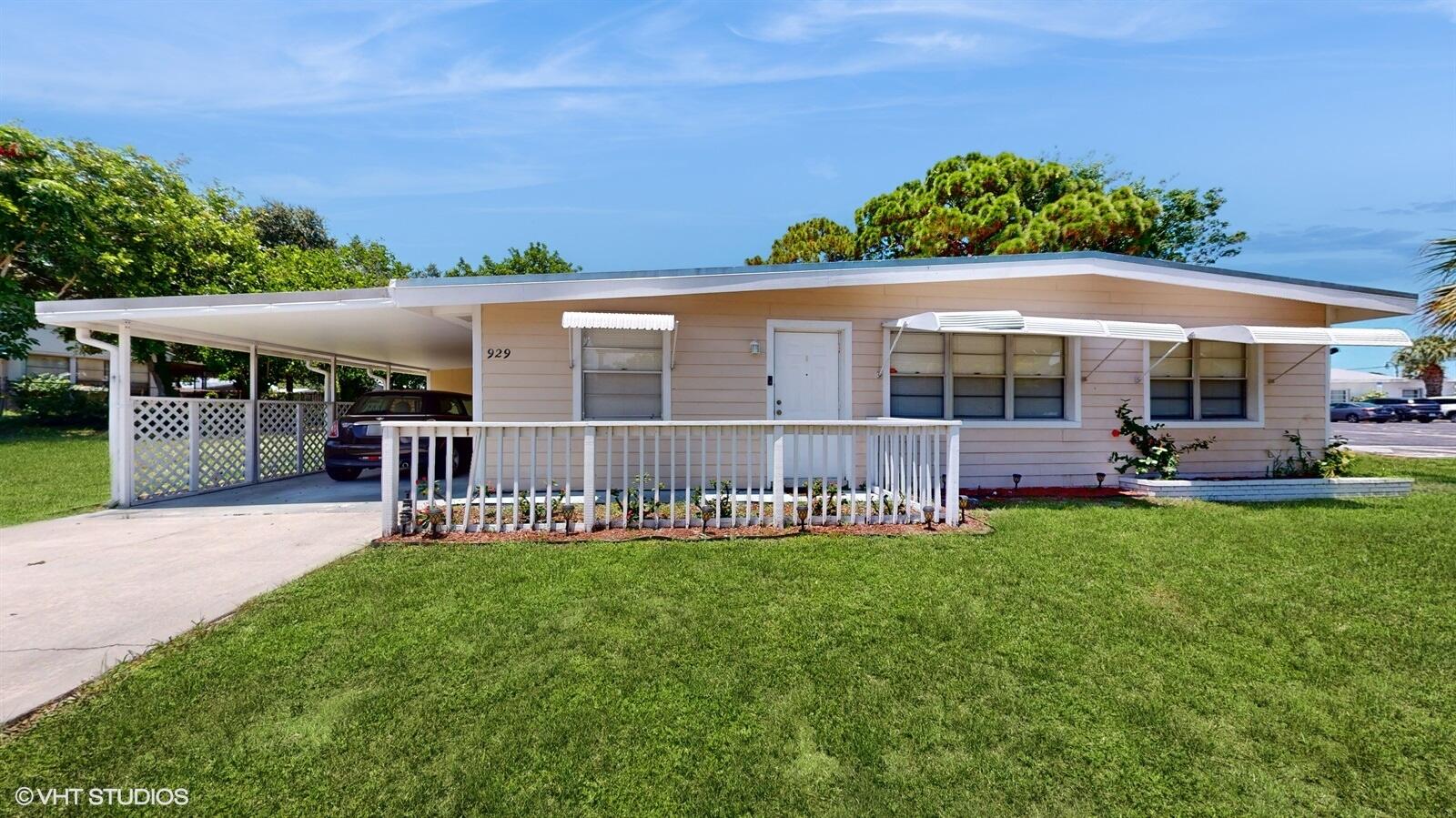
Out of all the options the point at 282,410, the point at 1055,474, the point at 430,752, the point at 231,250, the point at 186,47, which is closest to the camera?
the point at 430,752

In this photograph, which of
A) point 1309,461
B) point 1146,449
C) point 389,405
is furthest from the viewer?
point 389,405

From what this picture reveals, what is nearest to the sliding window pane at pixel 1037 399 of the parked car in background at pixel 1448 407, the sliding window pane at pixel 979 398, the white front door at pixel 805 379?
the sliding window pane at pixel 979 398

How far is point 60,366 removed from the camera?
24.3 metres

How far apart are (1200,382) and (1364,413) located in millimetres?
33363

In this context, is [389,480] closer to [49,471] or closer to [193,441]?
[193,441]

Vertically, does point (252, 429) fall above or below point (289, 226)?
below

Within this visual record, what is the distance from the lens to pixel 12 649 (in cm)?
276

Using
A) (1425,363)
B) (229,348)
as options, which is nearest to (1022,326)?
(229,348)

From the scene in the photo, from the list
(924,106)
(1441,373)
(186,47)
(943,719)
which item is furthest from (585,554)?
(1441,373)

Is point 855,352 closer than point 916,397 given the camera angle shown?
Yes

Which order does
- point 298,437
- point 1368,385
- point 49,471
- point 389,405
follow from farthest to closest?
point 1368,385
point 49,471
point 298,437
point 389,405

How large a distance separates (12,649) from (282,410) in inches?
277

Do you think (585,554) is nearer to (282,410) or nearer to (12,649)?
(12,649)

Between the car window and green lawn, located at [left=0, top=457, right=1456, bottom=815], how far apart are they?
174 inches
